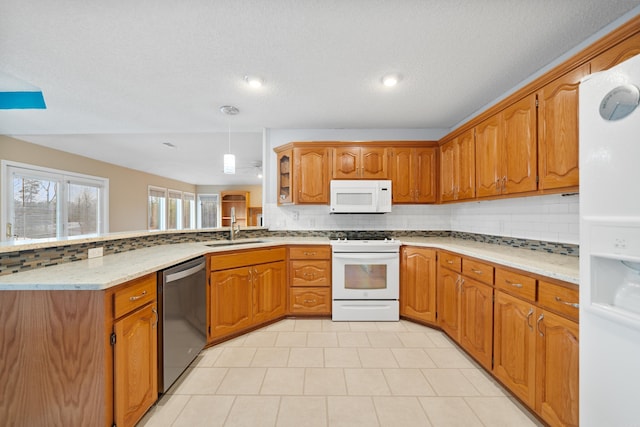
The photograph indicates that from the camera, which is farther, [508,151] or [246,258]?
[246,258]

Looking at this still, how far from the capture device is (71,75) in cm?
211

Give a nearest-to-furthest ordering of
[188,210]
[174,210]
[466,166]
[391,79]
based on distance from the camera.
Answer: [391,79], [466,166], [174,210], [188,210]

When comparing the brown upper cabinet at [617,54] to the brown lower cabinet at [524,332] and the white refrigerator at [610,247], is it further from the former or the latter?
the brown lower cabinet at [524,332]

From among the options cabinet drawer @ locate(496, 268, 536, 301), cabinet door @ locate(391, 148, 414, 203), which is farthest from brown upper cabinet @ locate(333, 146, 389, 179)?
cabinet drawer @ locate(496, 268, 536, 301)

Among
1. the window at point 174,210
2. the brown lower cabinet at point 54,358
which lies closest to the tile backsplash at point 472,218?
the brown lower cabinet at point 54,358

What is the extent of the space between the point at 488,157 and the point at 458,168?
502mm

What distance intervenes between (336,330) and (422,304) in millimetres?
940

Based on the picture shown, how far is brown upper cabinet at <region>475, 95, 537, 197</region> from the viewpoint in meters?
1.76

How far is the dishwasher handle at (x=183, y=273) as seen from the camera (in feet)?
5.36

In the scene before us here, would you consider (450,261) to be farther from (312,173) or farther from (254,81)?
(254,81)

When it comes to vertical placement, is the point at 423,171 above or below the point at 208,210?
above

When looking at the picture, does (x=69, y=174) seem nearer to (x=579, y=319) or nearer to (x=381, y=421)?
(x=381, y=421)

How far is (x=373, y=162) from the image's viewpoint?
314 centimetres

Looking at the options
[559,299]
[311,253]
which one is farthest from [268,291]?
[559,299]
